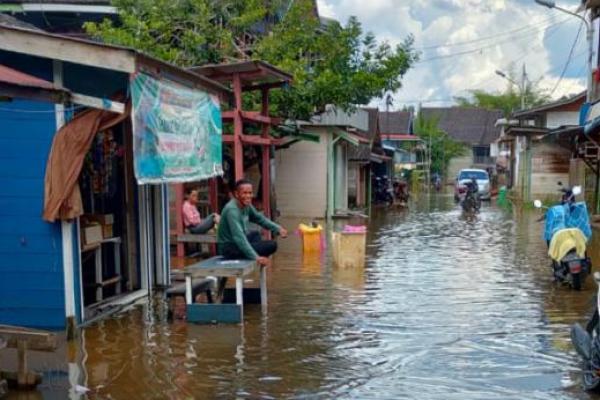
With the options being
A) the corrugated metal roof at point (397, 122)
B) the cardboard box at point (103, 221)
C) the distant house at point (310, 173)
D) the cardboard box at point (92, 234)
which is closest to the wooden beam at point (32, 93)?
the cardboard box at point (92, 234)

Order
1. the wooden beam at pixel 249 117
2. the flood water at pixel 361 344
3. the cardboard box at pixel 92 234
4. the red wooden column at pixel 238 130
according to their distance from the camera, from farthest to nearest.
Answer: the wooden beam at pixel 249 117 < the red wooden column at pixel 238 130 < the cardboard box at pixel 92 234 < the flood water at pixel 361 344

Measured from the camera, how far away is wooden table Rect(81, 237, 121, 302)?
8908mm

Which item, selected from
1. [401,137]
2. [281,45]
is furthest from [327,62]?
[401,137]

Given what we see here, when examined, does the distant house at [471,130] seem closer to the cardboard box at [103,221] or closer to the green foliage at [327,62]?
the green foliage at [327,62]

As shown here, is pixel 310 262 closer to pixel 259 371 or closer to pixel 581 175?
pixel 259 371

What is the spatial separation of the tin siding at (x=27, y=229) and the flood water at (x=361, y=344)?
2.01 feet

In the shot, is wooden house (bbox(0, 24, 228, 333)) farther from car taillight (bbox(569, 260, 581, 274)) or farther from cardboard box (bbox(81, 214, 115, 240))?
car taillight (bbox(569, 260, 581, 274))

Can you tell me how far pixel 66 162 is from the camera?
7.36m

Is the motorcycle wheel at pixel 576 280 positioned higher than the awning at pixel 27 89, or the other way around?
the awning at pixel 27 89

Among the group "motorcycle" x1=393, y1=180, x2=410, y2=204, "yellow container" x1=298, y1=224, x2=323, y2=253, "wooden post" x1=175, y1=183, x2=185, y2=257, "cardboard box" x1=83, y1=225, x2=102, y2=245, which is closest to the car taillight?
"yellow container" x1=298, y1=224, x2=323, y2=253

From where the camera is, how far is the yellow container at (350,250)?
512 inches

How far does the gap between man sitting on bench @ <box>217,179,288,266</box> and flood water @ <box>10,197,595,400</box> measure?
2.53ft

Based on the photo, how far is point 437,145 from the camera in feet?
201

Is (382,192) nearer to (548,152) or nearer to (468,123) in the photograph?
(548,152)
